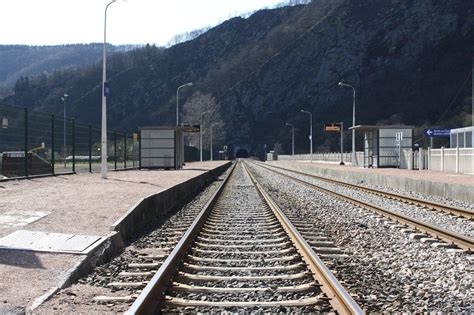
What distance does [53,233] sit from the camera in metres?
10.3

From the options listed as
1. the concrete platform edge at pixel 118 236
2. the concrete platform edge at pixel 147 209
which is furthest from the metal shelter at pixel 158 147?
the concrete platform edge at pixel 118 236

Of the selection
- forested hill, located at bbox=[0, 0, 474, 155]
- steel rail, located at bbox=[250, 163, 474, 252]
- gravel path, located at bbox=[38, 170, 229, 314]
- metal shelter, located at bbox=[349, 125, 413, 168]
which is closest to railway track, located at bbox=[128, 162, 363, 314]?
gravel path, located at bbox=[38, 170, 229, 314]

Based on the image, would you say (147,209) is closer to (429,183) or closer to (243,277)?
(243,277)

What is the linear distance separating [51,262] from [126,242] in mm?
3223

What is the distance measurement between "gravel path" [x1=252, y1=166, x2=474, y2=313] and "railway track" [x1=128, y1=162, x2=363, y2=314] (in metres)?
0.43

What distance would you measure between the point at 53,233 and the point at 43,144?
54.7 feet

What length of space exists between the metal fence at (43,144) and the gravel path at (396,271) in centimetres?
1358

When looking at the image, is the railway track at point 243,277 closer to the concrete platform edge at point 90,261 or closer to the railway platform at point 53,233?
the concrete platform edge at point 90,261

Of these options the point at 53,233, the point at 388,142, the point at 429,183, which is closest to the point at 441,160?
the point at 388,142

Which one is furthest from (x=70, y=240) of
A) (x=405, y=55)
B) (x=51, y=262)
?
(x=405, y=55)

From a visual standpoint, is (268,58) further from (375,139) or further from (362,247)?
(362,247)

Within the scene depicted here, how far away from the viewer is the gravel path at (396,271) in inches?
256

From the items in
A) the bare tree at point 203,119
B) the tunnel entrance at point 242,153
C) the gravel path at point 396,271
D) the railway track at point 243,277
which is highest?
the bare tree at point 203,119

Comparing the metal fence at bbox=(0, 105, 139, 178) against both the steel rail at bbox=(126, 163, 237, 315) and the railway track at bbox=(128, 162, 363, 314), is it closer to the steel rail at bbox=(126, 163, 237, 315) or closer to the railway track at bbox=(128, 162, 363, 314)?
the railway track at bbox=(128, 162, 363, 314)
